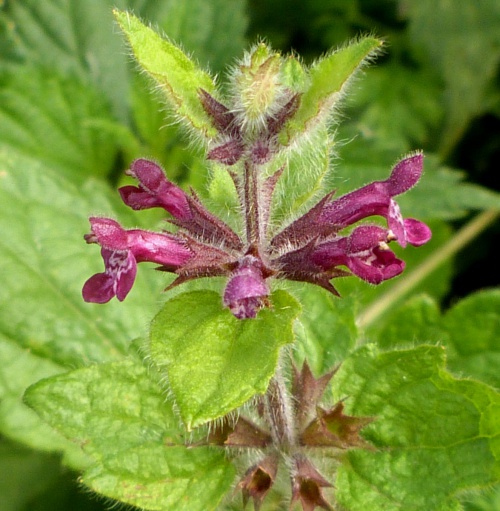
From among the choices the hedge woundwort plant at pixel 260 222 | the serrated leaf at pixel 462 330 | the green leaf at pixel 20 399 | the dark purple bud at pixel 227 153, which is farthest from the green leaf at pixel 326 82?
the green leaf at pixel 20 399

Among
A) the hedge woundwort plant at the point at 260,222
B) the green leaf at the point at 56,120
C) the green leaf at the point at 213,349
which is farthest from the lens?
Result: the green leaf at the point at 56,120

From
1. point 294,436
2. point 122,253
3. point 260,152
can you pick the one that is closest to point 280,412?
point 294,436

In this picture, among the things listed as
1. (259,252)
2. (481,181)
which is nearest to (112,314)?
(259,252)

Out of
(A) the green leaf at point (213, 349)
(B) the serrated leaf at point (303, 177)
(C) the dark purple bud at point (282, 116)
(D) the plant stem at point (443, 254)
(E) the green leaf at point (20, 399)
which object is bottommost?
(A) the green leaf at point (213, 349)

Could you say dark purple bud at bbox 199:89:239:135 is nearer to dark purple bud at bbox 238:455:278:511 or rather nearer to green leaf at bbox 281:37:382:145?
green leaf at bbox 281:37:382:145

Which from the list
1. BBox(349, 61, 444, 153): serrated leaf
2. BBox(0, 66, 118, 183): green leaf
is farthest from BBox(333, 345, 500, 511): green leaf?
BBox(0, 66, 118, 183): green leaf

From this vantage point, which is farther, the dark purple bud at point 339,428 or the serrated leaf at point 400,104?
the serrated leaf at point 400,104

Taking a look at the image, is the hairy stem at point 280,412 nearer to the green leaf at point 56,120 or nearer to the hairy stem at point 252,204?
the hairy stem at point 252,204
